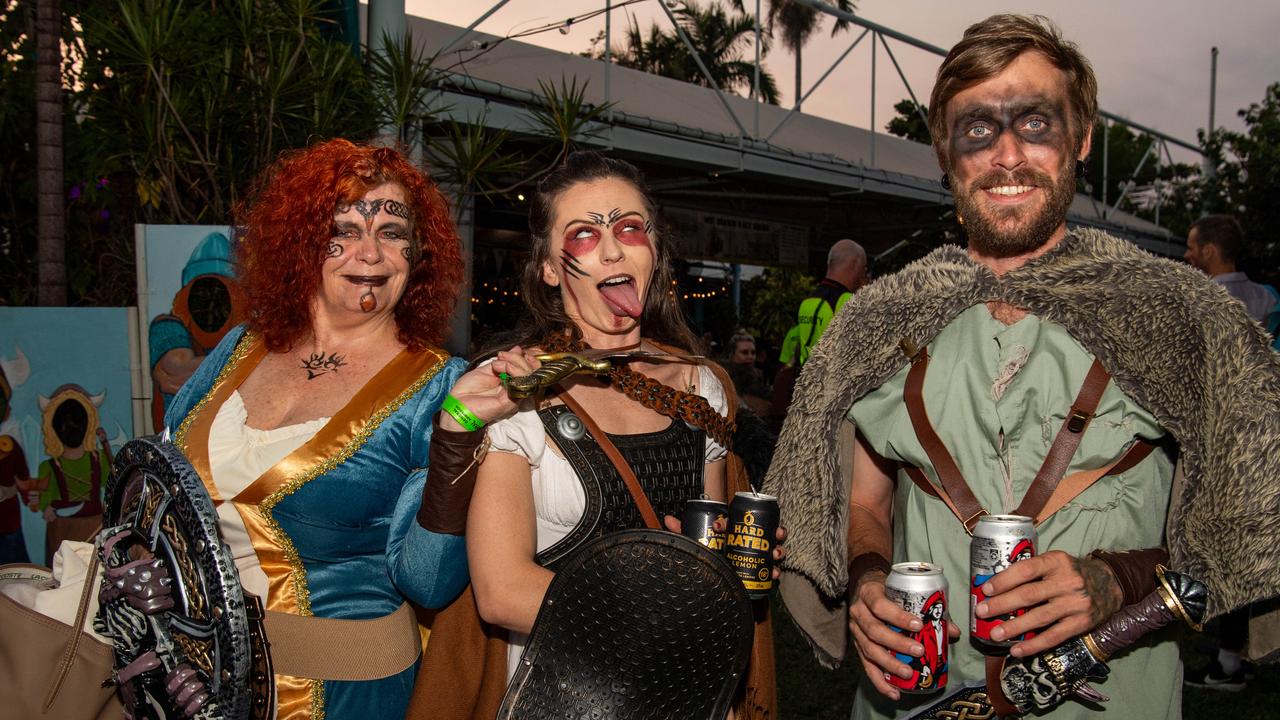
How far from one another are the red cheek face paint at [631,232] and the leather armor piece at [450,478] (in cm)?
57

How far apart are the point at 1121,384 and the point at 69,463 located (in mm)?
4007

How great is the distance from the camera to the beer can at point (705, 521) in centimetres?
166

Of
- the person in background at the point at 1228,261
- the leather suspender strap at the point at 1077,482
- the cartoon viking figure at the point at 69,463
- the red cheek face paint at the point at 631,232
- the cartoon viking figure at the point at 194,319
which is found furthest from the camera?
the person in background at the point at 1228,261

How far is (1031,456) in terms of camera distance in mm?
1729

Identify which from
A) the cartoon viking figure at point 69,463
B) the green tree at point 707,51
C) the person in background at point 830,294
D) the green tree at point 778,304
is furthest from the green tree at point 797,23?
the cartoon viking figure at point 69,463

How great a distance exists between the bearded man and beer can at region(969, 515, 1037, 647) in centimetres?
2

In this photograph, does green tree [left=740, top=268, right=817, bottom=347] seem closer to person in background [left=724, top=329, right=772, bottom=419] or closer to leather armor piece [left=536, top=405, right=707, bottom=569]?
person in background [left=724, top=329, right=772, bottom=419]

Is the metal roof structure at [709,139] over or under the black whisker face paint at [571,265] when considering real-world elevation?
over

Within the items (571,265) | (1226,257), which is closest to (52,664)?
(571,265)

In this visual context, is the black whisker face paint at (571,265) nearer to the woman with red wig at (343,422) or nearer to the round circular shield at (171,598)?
the woman with red wig at (343,422)

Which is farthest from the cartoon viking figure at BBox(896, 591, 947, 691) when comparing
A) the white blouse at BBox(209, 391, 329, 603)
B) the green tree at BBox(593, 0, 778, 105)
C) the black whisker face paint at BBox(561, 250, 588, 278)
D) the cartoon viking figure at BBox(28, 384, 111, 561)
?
the green tree at BBox(593, 0, 778, 105)

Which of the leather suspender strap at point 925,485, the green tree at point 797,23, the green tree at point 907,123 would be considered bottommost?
the leather suspender strap at point 925,485

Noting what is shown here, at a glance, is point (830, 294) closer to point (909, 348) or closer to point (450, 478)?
point (909, 348)

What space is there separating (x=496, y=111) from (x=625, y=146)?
113 cm
